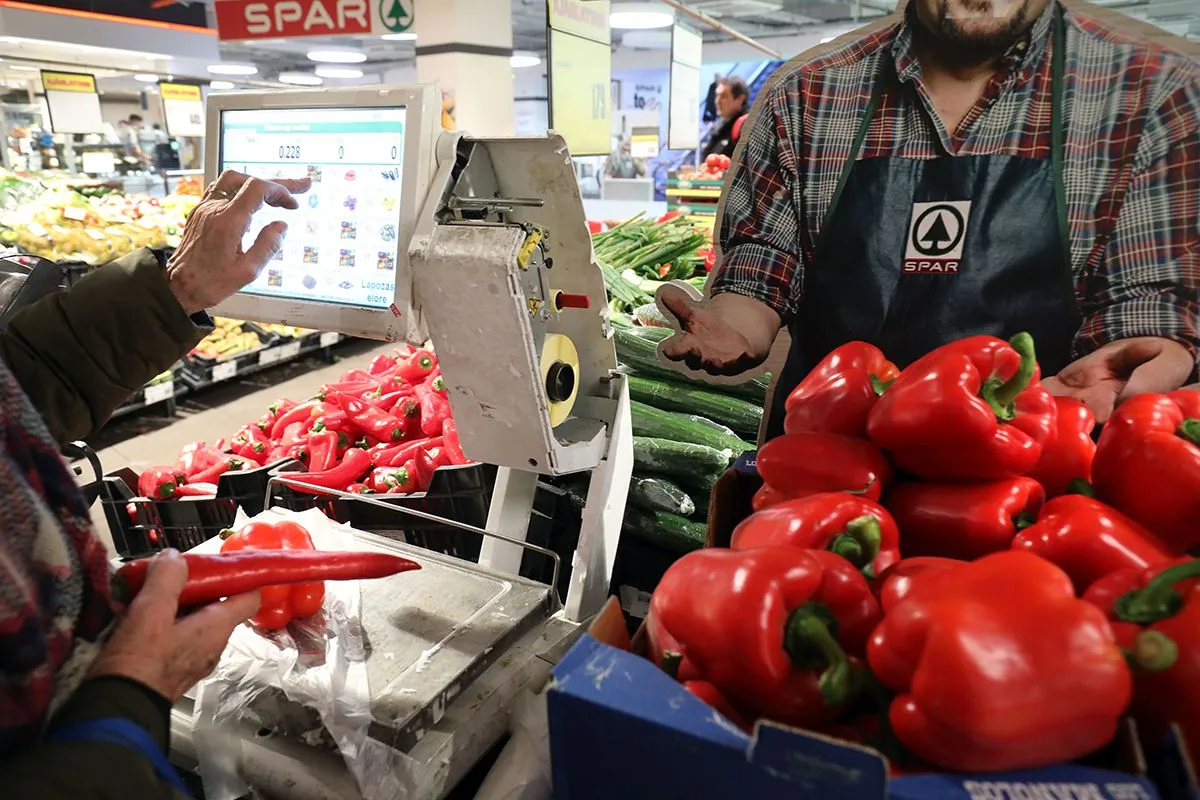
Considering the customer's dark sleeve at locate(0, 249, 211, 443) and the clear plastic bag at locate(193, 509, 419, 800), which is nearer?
the clear plastic bag at locate(193, 509, 419, 800)

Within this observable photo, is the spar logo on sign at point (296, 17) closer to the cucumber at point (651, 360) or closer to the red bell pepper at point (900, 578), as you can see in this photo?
the cucumber at point (651, 360)

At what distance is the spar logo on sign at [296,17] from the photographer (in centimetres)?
527

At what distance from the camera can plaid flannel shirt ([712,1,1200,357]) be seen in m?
1.44

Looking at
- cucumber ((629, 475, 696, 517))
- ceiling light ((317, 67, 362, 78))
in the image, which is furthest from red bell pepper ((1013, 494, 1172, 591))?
ceiling light ((317, 67, 362, 78))

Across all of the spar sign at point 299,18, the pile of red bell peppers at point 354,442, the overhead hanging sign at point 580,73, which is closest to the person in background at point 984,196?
the pile of red bell peppers at point 354,442

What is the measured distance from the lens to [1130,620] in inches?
31.4

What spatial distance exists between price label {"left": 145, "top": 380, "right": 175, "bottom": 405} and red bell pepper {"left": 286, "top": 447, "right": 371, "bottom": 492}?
3.17 m

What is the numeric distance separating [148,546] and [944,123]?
8.61 feet

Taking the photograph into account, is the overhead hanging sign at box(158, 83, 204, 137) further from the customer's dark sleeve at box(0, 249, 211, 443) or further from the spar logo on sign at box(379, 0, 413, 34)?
the customer's dark sleeve at box(0, 249, 211, 443)

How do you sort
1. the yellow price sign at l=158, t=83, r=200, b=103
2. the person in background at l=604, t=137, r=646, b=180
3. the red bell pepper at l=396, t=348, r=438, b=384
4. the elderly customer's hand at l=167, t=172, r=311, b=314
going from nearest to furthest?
the elderly customer's hand at l=167, t=172, r=311, b=314, the red bell pepper at l=396, t=348, r=438, b=384, the yellow price sign at l=158, t=83, r=200, b=103, the person in background at l=604, t=137, r=646, b=180

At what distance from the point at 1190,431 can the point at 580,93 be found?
314 centimetres

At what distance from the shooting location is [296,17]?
208 inches

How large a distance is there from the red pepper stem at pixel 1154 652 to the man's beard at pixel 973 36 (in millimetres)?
1196

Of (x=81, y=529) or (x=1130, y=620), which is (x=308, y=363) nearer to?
(x=81, y=529)
